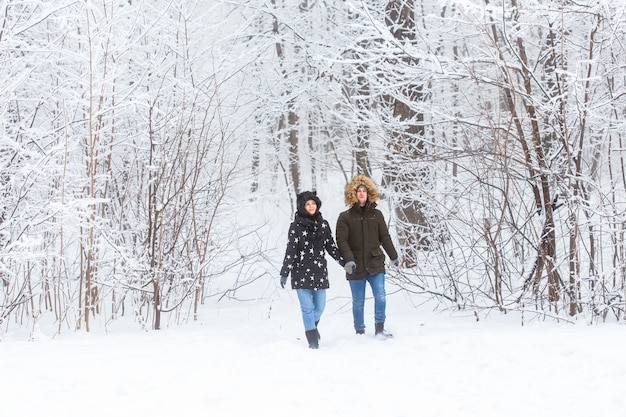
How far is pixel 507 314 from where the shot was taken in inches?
248

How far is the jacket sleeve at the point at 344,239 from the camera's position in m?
5.53

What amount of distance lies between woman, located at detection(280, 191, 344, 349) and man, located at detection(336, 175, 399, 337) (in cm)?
22

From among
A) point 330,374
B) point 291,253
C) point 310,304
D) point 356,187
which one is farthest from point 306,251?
point 330,374

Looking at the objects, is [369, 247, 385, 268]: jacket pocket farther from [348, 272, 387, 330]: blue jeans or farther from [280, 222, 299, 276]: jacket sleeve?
[280, 222, 299, 276]: jacket sleeve

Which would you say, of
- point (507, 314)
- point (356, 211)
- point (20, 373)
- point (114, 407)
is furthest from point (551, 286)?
point (20, 373)

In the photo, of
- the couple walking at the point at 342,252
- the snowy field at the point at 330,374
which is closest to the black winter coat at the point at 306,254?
the couple walking at the point at 342,252

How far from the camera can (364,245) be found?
5.62m

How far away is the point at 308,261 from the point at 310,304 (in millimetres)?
362

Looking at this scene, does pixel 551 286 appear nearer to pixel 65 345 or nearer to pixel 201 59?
pixel 65 345

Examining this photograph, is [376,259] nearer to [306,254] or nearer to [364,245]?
[364,245]

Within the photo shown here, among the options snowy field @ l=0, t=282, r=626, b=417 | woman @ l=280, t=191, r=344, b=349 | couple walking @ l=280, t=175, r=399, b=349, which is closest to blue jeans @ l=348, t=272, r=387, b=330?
couple walking @ l=280, t=175, r=399, b=349

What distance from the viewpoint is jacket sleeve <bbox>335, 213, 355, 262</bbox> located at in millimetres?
5527

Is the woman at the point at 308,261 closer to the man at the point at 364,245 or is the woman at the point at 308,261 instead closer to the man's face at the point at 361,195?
the man at the point at 364,245

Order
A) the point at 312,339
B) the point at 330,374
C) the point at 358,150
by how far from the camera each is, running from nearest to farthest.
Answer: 1. the point at 330,374
2. the point at 312,339
3. the point at 358,150
